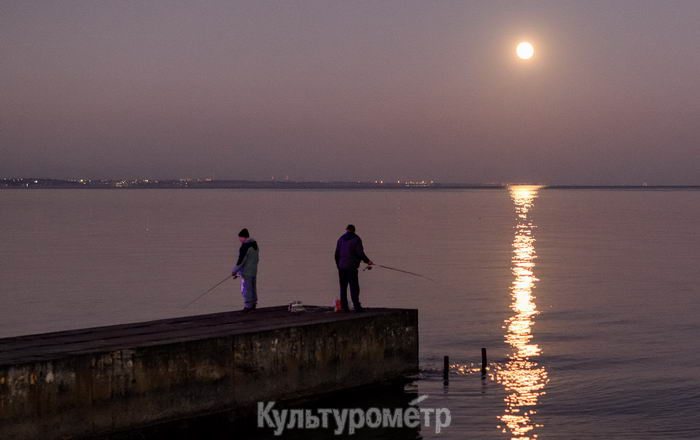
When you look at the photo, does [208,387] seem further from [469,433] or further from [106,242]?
[106,242]

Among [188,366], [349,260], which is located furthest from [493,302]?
[188,366]

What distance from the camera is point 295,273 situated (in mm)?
45750

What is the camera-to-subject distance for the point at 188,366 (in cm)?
1590

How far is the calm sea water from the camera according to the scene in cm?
2014

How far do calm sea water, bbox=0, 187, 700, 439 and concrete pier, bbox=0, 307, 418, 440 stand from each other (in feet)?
4.63

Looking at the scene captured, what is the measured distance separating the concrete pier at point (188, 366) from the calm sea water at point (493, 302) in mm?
1410

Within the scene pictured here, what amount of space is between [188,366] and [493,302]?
21443 mm

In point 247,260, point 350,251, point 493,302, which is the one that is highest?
point 350,251

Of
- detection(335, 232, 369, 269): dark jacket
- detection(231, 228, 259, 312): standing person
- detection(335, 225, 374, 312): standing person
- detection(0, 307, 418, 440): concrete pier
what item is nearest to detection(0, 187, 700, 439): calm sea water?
detection(0, 307, 418, 440): concrete pier

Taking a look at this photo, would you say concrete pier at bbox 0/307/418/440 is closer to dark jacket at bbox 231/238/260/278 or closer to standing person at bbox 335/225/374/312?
standing person at bbox 335/225/374/312

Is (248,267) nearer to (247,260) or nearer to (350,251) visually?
(247,260)

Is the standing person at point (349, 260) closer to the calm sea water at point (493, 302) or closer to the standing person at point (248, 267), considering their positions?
the standing person at point (248, 267)

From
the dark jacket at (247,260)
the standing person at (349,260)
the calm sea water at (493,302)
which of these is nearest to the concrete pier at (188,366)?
the standing person at (349,260)

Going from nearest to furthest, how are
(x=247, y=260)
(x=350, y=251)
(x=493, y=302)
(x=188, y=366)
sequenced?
(x=188, y=366)
(x=350, y=251)
(x=247, y=260)
(x=493, y=302)
